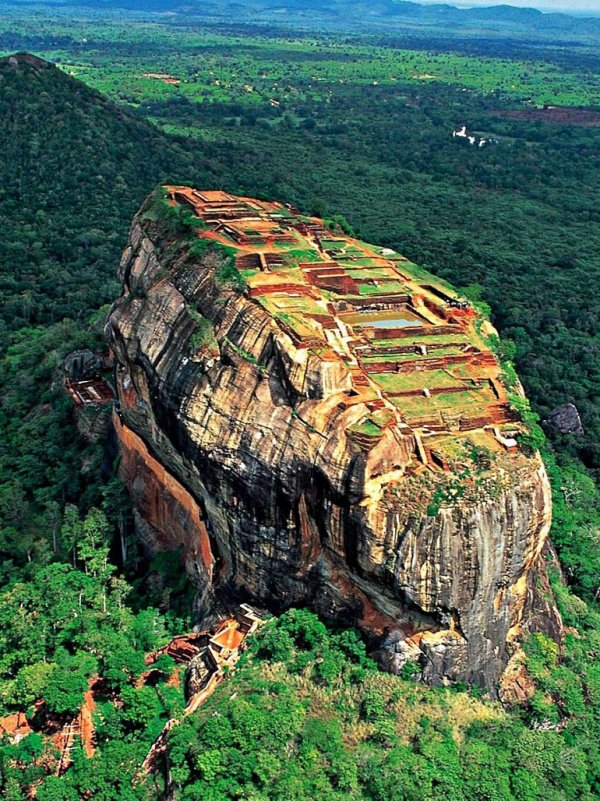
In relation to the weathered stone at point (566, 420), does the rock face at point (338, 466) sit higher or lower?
higher

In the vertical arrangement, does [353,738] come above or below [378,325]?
below

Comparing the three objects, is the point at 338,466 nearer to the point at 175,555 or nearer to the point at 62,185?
the point at 175,555

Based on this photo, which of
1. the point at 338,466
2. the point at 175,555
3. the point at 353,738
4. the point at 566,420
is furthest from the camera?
A: the point at 566,420

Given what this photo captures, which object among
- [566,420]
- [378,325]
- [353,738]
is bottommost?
[566,420]

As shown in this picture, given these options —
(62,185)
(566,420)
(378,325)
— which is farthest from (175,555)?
(62,185)

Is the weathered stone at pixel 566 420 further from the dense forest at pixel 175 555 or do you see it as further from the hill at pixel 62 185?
the hill at pixel 62 185

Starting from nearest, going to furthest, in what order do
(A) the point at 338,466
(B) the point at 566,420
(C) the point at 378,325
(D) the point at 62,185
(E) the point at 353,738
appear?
(E) the point at 353,738 → (A) the point at 338,466 → (C) the point at 378,325 → (B) the point at 566,420 → (D) the point at 62,185

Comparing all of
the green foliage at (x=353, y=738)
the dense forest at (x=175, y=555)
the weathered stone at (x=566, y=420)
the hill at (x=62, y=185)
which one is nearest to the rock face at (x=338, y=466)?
the green foliage at (x=353, y=738)
